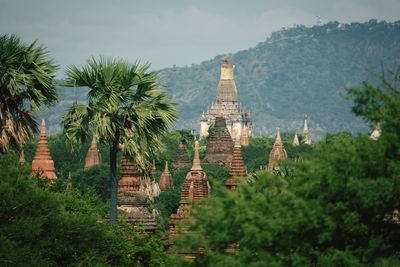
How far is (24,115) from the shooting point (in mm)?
46844

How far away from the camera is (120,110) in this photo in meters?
52.5

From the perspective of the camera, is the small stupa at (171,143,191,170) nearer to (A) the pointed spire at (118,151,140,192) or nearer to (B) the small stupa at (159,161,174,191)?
(B) the small stupa at (159,161,174,191)

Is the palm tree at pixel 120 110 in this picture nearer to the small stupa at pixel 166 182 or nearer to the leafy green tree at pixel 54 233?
the leafy green tree at pixel 54 233

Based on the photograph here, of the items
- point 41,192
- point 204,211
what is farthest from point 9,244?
point 204,211

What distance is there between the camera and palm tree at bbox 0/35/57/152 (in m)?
46.4

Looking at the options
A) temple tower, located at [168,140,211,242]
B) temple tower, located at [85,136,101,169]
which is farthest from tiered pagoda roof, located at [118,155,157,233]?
temple tower, located at [85,136,101,169]

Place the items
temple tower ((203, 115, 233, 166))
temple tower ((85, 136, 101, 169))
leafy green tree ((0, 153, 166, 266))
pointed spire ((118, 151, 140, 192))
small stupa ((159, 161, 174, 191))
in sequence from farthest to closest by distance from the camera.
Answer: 1. temple tower ((85, 136, 101, 169))
2. temple tower ((203, 115, 233, 166))
3. small stupa ((159, 161, 174, 191))
4. pointed spire ((118, 151, 140, 192))
5. leafy green tree ((0, 153, 166, 266))

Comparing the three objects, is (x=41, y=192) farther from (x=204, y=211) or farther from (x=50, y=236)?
(x=204, y=211)

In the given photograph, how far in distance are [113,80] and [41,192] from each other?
753cm

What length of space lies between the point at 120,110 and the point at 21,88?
589 cm

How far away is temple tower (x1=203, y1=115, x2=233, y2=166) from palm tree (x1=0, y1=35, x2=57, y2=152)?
90264 mm

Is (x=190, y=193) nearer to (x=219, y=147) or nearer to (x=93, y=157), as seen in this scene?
(x=219, y=147)

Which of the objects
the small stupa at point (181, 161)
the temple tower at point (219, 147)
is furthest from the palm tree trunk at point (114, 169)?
the small stupa at point (181, 161)

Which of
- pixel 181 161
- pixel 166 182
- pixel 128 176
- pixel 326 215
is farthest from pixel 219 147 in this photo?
pixel 326 215
